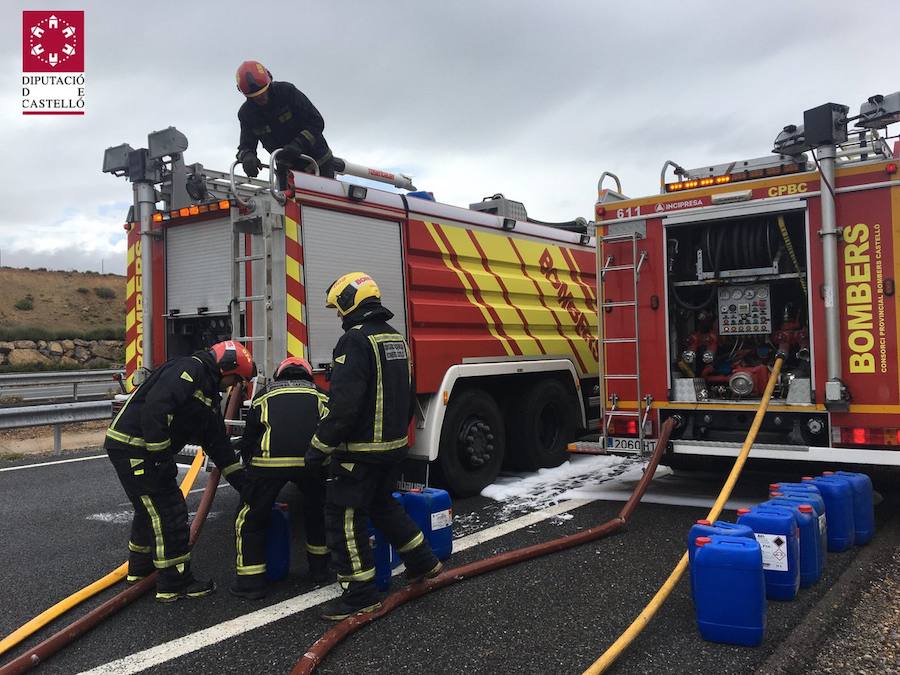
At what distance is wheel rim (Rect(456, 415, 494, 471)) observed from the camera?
6.42 m

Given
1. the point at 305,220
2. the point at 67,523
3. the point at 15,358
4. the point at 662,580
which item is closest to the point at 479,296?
the point at 305,220

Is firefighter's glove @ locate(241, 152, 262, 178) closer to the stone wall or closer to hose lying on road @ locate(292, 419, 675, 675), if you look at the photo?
hose lying on road @ locate(292, 419, 675, 675)

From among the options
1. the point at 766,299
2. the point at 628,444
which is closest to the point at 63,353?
the point at 628,444

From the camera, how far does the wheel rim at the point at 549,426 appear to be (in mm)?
7621

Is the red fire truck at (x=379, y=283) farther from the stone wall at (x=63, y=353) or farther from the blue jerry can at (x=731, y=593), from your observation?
the stone wall at (x=63, y=353)

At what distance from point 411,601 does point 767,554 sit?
6.26ft

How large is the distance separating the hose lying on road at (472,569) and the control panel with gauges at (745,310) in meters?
1.15

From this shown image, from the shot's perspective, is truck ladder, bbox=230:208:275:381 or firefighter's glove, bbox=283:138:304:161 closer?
truck ladder, bbox=230:208:275:381

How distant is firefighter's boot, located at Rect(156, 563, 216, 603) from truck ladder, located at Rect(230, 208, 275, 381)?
1573 millimetres

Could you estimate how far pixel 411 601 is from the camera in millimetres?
3895

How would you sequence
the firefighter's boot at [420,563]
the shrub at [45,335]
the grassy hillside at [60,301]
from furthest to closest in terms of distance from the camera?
the grassy hillside at [60,301] < the shrub at [45,335] < the firefighter's boot at [420,563]

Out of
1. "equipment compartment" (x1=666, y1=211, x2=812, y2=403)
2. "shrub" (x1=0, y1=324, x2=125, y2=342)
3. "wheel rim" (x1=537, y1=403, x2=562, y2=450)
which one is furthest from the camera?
"shrub" (x1=0, y1=324, x2=125, y2=342)

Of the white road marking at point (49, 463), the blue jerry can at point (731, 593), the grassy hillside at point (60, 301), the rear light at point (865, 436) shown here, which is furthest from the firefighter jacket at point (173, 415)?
the grassy hillside at point (60, 301)

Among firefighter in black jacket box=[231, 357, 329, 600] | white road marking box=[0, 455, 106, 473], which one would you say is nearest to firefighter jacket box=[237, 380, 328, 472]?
firefighter in black jacket box=[231, 357, 329, 600]
